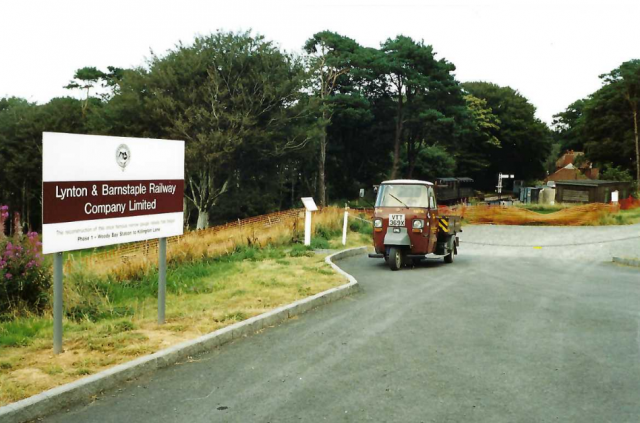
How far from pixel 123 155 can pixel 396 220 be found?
9246 mm

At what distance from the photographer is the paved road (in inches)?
188

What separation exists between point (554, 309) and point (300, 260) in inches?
255

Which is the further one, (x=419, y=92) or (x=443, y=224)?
(x=419, y=92)

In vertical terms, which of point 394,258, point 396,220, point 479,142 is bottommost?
point 394,258

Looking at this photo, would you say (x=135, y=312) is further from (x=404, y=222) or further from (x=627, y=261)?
(x=627, y=261)

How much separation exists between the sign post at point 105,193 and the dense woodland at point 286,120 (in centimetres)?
2077

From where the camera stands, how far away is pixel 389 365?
6035mm

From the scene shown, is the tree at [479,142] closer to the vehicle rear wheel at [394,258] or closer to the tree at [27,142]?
the tree at [27,142]

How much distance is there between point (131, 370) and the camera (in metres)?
5.57

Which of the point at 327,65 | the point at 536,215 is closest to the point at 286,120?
the point at 327,65

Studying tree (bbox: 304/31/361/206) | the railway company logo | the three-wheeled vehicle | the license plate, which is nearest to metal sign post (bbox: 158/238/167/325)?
the railway company logo

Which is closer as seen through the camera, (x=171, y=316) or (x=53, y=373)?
(x=53, y=373)

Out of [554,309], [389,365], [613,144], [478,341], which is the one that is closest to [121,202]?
[389,365]

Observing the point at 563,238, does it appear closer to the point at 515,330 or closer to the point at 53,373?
the point at 515,330
